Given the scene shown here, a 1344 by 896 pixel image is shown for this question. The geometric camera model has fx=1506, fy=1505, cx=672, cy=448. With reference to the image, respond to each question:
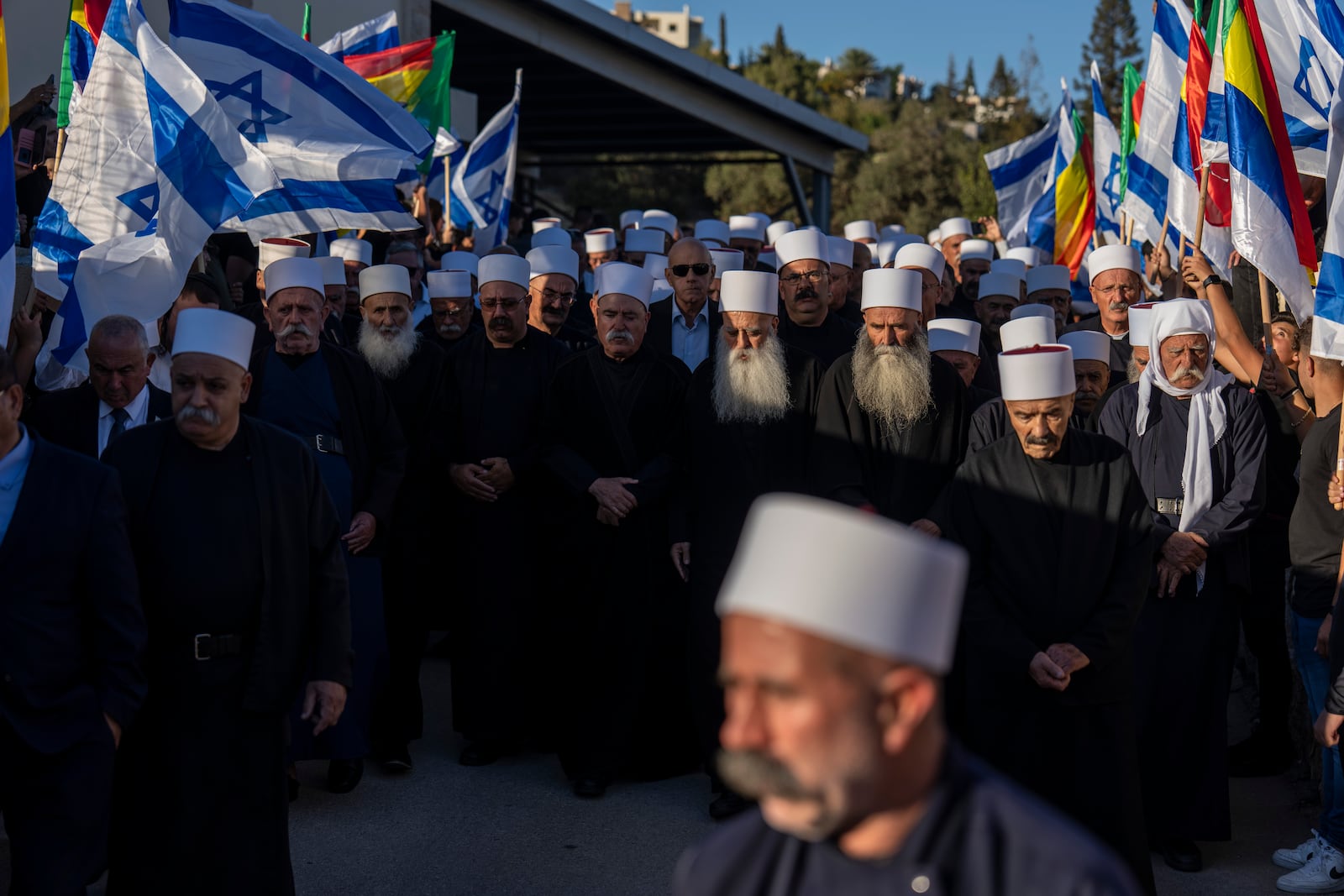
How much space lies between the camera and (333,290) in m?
8.62

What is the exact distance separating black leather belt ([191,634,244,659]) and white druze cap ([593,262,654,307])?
3.06 metres

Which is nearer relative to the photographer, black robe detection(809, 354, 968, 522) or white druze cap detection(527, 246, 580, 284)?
black robe detection(809, 354, 968, 522)

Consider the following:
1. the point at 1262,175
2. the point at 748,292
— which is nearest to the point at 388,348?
the point at 748,292

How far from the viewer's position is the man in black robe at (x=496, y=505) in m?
7.11

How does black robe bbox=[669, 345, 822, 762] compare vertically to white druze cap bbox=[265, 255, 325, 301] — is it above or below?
below

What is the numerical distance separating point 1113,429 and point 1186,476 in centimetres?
37

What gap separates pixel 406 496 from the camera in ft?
24.3

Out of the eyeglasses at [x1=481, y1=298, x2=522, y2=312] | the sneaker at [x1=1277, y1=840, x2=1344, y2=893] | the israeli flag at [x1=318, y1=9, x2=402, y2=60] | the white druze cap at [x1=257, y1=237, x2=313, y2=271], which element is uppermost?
the israeli flag at [x1=318, y1=9, x2=402, y2=60]

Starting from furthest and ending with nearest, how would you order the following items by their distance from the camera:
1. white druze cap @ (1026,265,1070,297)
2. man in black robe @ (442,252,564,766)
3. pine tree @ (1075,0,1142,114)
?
pine tree @ (1075,0,1142,114)
white druze cap @ (1026,265,1070,297)
man in black robe @ (442,252,564,766)

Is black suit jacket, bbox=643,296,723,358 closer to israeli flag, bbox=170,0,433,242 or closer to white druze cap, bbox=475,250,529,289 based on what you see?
white druze cap, bbox=475,250,529,289

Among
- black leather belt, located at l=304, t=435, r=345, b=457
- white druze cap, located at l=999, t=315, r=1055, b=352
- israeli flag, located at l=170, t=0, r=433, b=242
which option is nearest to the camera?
black leather belt, located at l=304, t=435, r=345, b=457

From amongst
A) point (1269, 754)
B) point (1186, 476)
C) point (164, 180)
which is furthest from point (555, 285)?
point (1269, 754)

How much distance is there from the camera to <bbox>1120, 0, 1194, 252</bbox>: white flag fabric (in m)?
9.32

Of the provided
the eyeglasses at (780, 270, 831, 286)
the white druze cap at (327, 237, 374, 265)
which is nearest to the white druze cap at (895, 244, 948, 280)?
the eyeglasses at (780, 270, 831, 286)
